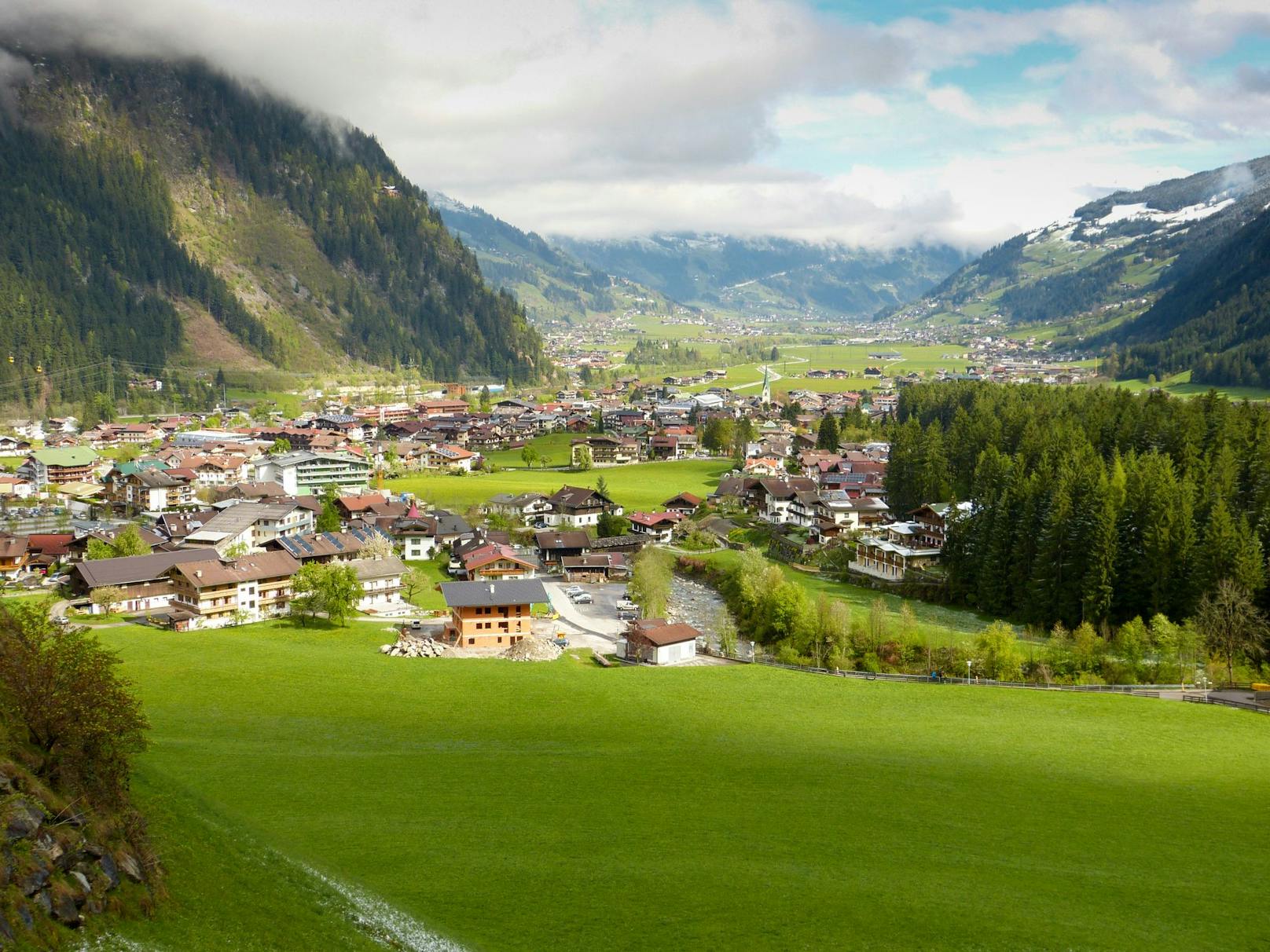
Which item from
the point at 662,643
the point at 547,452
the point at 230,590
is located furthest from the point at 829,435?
the point at 230,590

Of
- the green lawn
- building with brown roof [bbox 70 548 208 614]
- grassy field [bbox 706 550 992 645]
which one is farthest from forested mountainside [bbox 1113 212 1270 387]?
building with brown roof [bbox 70 548 208 614]

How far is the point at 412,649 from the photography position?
138 feet

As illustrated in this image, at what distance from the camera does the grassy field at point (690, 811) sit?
60.8ft

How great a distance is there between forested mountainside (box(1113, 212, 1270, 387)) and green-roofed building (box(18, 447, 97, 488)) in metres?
135

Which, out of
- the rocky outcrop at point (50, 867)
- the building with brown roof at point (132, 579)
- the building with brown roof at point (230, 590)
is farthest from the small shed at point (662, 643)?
the rocky outcrop at point (50, 867)

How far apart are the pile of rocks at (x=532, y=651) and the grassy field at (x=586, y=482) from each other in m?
35.2

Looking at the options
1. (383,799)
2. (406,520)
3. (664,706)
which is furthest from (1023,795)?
(406,520)

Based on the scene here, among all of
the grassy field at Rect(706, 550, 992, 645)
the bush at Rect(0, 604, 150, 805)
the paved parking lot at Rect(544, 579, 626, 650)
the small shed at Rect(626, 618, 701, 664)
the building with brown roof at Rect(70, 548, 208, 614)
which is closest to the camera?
the bush at Rect(0, 604, 150, 805)

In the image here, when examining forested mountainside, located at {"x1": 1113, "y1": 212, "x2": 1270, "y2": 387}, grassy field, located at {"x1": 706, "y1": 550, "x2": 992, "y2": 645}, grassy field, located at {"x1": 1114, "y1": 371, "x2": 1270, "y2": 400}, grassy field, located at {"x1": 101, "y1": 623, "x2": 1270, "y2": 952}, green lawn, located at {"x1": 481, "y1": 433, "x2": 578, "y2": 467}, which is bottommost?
grassy field, located at {"x1": 706, "y1": 550, "x2": 992, "y2": 645}

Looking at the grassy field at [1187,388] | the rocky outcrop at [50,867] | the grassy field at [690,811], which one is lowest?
the grassy field at [690,811]

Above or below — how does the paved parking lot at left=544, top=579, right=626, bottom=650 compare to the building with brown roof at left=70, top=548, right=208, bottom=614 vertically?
below

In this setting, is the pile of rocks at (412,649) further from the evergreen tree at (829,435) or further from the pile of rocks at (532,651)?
the evergreen tree at (829,435)

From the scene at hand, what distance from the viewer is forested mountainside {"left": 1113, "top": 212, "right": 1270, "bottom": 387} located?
134m

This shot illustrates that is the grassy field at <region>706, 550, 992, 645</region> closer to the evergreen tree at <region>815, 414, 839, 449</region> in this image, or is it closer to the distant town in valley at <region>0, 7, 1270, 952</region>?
the distant town in valley at <region>0, 7, 1270, 952</region>
